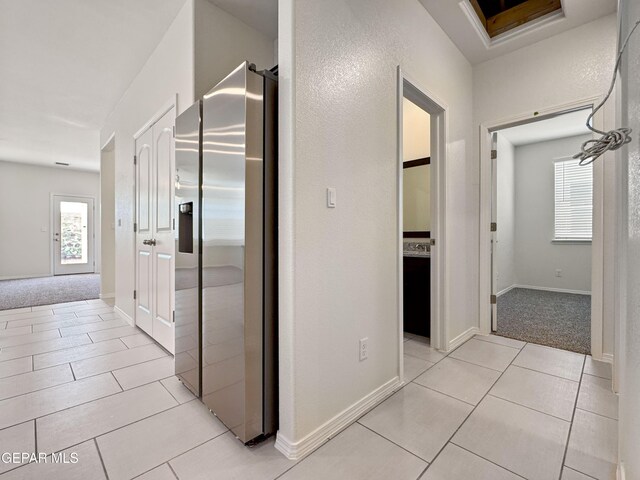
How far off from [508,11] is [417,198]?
1.84 m

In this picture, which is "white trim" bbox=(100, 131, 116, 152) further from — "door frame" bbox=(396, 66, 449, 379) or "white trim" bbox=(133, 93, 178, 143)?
"door frame" bbox=(396, 66, 449, 379)

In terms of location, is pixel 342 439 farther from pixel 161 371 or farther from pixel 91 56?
pixel 91 56

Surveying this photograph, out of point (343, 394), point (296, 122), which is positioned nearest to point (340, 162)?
point (296, 122)

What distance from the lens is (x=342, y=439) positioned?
146 cm

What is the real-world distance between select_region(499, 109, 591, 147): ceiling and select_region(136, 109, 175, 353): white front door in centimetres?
467

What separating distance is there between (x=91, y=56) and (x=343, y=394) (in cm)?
389

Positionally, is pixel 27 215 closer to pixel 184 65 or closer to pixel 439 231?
pixel 184 65

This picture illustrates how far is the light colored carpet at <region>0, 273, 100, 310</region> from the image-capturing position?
438 cm

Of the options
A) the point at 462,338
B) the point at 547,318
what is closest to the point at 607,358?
the point at 462,338

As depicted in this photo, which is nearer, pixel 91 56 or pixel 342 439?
pixel 342 439

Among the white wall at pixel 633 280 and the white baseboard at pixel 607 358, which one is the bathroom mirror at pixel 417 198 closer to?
the white baseboard at pixel 607 358

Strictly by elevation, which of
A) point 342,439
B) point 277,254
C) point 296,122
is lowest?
point 342,439

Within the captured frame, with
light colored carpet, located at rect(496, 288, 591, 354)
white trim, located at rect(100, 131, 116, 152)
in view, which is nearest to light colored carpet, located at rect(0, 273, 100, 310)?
white trim, located at rect(100, 131, 116, 152)

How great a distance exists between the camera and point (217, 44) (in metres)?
2.25
